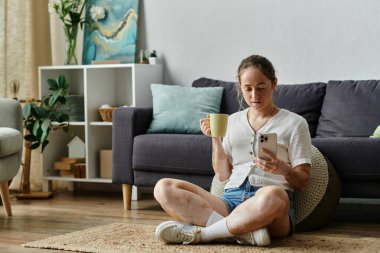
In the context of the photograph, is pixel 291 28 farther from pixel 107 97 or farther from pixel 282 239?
pixel 282 239

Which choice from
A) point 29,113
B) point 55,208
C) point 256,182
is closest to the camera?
point 256,182

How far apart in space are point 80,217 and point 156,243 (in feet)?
3.74

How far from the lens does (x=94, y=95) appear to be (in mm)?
5336

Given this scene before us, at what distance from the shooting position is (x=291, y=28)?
4.89m

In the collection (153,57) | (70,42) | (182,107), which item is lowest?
(182,107)

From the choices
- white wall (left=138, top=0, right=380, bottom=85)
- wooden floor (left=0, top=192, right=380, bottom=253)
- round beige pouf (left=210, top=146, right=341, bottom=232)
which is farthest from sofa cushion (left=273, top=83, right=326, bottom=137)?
round beige pouf (left=210, top=146, right=341, bottom=232)

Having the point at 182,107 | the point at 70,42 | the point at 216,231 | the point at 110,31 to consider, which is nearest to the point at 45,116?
the point at 70,42

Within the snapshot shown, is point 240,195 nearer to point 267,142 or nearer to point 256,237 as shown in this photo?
point 256,237

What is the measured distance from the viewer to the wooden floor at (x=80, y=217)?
3.68 m

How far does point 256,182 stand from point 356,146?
857 millimetres

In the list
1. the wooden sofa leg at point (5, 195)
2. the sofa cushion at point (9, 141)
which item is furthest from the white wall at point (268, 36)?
the wooden sofa leg at point (5, 195)

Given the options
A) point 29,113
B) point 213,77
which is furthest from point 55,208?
point 213,77

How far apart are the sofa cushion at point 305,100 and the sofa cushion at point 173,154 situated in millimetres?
624

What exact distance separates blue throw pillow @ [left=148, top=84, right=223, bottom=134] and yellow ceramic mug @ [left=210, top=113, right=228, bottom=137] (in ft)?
5.06
